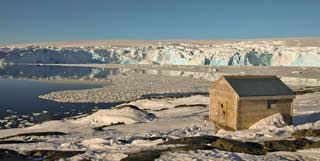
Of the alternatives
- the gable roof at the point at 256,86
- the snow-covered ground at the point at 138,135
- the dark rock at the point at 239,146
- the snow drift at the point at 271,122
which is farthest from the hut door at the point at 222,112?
the dark rock at the point at 239,146

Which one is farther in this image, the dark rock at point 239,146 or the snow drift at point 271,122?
the snow drift at point 271,122

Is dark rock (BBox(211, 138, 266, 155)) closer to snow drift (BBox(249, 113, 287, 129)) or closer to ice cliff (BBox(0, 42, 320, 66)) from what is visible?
snow drift (BBox(249, 113, 287, 129))

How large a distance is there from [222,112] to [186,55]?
262ft

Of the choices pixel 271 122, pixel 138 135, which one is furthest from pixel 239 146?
pixel 138 135

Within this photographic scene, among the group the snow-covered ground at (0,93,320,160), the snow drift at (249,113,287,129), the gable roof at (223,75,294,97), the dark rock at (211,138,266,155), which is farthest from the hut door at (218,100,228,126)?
the dark rock at (211,138,266,155)

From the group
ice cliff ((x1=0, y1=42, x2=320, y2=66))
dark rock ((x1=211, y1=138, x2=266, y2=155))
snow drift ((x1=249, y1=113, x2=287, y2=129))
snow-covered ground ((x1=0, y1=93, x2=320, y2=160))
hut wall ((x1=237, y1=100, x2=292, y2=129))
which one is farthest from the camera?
ice cliff ((x1=0, y1=42, x2=320, y2=66))

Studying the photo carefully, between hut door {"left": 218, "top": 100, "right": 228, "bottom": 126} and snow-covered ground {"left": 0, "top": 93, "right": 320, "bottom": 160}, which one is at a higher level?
hut door {"left": 218, "top": 100, "right": 228, "bottom": 126}

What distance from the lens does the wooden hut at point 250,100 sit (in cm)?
1836

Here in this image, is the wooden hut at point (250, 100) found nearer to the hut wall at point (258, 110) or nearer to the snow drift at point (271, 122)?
the hut wall at point (258, 110)

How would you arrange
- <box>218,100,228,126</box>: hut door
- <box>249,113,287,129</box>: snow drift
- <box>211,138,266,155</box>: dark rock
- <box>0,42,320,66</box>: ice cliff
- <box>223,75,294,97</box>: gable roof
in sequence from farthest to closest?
<box>0,42,320,66</box>: ice cliff < <box>218,100,228,126</box>: hut door < <box>223,75,294,97</box>: gable roof < <box>249,113,287,129</box>: snow drift < <box>211,138,266,155</box>: dark rock

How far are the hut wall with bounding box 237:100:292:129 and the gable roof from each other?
36 cm

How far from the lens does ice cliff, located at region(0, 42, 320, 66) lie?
3267 inches

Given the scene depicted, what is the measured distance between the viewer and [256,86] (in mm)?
19109

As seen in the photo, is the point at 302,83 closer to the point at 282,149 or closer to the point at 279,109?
the point at 279,109
